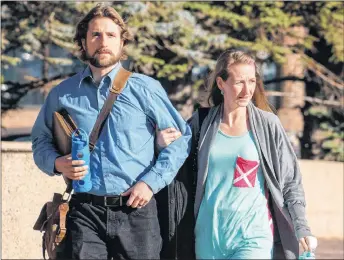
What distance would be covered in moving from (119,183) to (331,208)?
7.35 metres

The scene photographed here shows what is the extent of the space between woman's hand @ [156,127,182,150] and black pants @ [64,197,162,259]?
1.05ft

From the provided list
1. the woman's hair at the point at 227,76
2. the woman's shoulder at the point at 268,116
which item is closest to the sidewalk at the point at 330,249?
the woman's hair at the point at 227,76

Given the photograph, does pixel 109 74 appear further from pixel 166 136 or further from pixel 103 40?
pixel 166 136

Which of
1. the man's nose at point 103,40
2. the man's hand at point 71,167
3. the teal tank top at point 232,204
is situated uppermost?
the man's nose at point 103,40

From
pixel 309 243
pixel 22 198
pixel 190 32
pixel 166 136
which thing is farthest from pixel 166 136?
pixel 190 32

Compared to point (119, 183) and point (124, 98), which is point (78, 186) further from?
point (124, 98)

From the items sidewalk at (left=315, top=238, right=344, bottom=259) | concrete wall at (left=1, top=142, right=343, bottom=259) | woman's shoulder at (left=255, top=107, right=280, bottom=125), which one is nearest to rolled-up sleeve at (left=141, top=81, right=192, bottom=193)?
woman's shoulder at (left=255, top=107, right=280, bottom=125)

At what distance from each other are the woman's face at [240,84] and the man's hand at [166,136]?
35 centimetres

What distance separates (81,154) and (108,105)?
300 millimetres

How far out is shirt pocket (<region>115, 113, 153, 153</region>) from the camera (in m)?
3.80

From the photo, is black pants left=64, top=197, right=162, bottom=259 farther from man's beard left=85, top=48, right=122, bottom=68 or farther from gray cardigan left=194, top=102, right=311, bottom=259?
man's beard left=85, top=48, right=122, bottom=68

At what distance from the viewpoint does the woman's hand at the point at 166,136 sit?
3.85 m

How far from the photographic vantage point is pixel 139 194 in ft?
12.2

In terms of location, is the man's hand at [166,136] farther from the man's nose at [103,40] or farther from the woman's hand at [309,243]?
the woman's hand at [309,243]
